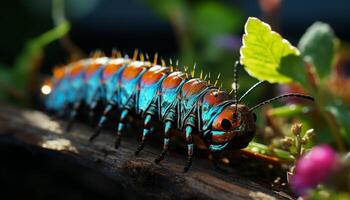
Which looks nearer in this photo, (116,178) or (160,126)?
(116,178)

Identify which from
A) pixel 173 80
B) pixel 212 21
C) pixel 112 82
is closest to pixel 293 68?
pixel 173 80

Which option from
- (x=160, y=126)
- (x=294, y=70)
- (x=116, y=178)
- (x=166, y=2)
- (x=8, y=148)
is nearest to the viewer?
(x=116, y=178)

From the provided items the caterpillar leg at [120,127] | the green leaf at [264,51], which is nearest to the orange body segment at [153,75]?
the caterpillar leg at [120,127]

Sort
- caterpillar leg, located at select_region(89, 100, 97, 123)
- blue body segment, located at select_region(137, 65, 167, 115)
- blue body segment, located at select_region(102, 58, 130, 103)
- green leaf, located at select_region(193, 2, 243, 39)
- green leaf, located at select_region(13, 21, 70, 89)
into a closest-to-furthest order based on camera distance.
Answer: blue body segment, located at select_region(137, 65, 167, 115) < blue body segment, located at select_region(102, 58, 130, 103) < caterpillar leg, located at select_region(89, 100, 97, 123) < green leaf, located at select_region(13, 21, 70, 89) < green leaf, located at select_region(193, 2, 243, 39)

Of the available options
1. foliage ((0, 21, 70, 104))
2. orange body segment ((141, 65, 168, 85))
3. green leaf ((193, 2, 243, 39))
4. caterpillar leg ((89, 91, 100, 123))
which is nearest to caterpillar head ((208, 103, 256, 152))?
orange body segment ((141, 65, 168, 85))

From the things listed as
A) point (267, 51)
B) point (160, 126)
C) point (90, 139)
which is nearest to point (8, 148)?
point (90, 139)

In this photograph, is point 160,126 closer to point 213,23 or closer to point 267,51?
point 267,51

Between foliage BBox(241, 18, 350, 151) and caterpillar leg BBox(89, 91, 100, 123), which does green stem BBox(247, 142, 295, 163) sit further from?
caterpillar leg BBox(89, 91, 100, 123)
